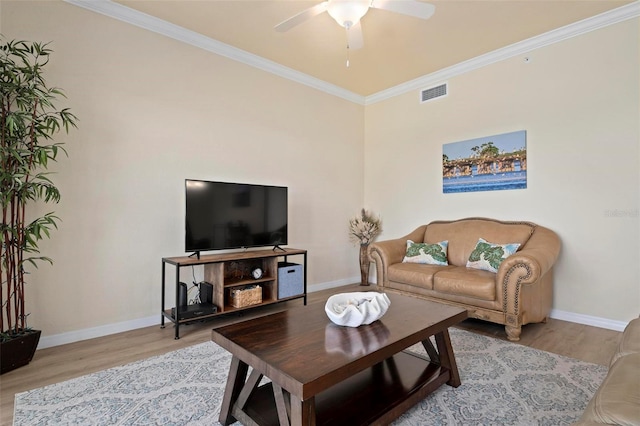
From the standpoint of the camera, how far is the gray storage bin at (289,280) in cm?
342

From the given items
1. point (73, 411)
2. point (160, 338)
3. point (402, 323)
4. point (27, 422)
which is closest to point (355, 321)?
point (402, 323)

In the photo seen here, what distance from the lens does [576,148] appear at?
316cm

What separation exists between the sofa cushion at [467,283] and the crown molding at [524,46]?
2438 millimetres

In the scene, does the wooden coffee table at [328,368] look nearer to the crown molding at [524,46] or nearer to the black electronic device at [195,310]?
the black electronic device at [195,310]

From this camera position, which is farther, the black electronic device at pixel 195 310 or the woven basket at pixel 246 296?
the woven basket at pixel 246 296

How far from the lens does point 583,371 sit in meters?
2.11

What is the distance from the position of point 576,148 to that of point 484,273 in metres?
1.56

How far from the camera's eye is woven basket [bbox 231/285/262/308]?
10.2 ft

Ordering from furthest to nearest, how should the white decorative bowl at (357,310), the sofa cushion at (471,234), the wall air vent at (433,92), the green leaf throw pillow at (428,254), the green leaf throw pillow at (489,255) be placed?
the wall air vent at (433,92) < the green leaf throw pillow at (428,254) < the sofa cushion at (471,234) < the green leaf throw pillow at (489,255) < the white decorative bowl at (357,310)

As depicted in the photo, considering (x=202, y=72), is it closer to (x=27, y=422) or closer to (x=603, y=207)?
(x=27, y=422)

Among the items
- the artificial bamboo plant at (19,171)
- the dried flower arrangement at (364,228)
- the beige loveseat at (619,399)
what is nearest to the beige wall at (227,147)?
the artificial bamboo plant at (19,171)

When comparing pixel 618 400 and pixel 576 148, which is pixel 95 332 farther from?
pixel 576 148

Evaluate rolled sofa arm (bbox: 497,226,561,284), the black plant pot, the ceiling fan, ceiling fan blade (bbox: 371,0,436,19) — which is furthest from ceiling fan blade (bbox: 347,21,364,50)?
the black plant pot

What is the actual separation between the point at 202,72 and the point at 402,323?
3115mm
